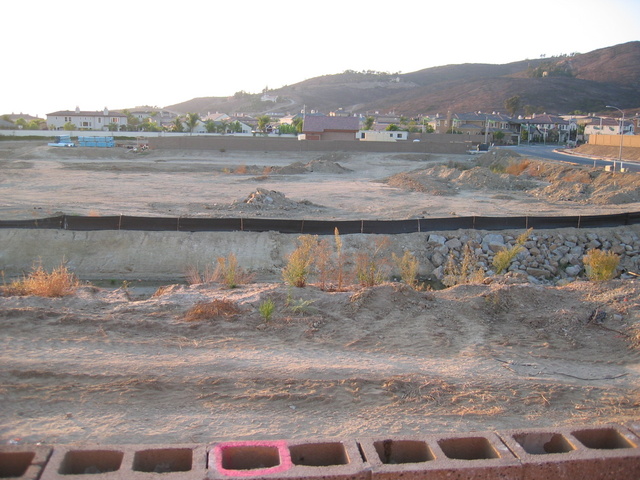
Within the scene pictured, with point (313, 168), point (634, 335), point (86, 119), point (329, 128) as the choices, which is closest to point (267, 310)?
point (634, 335)

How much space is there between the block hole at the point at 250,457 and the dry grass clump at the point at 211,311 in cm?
424

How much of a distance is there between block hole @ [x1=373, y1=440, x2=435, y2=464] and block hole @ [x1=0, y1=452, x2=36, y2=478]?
2.99 m

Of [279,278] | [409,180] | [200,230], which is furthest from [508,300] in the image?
[409,180]

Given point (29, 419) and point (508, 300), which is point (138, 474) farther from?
point (508, 300)

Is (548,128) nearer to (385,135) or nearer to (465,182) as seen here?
(385,135)

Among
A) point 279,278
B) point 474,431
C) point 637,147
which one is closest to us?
point 474,431

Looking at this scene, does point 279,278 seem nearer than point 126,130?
Yes

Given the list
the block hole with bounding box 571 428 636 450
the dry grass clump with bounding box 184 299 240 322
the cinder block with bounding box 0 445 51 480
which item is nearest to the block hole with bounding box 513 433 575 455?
the block hole with bounding box 571 428 636 450

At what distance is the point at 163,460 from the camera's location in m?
5.25

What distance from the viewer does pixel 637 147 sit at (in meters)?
61.3

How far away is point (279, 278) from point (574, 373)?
39.2 ft

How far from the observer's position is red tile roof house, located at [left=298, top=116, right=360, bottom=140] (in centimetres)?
7800

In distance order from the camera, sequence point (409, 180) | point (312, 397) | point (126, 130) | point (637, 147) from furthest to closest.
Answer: point (126, 130) < point (637, 147) < point (409, 180) < point (312, 397)

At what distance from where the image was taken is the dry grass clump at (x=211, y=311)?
9492 mm
